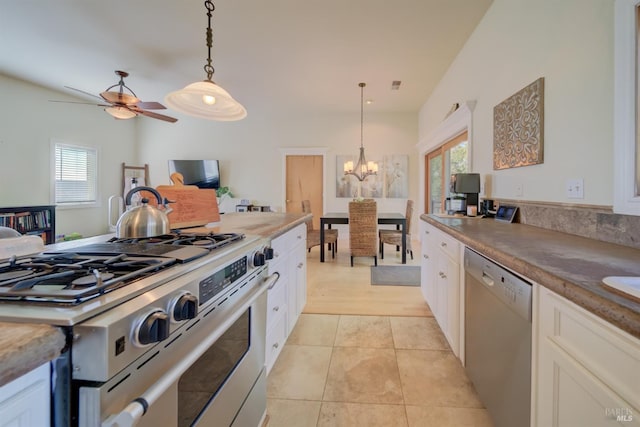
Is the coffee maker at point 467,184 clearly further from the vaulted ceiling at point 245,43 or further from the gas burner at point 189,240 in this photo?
the gas burner at point 189,240

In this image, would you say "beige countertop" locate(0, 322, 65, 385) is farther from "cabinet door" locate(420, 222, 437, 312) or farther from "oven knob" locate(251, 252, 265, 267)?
"cabinet door" locate(420, 222, 437, 312)

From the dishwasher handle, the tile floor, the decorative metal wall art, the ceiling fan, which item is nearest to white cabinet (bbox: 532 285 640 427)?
the dishwasher handle

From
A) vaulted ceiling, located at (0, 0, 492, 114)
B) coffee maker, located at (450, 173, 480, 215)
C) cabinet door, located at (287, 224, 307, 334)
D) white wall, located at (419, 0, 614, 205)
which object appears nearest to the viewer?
white wall, located at (419, 0, 614, 205)

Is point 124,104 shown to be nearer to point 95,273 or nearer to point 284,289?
point 284,289

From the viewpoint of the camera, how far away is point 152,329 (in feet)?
1.83

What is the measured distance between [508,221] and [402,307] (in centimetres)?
119

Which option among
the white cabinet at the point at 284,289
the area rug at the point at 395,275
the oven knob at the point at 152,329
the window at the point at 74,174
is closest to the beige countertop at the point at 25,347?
the oven knob at the point at 152,329

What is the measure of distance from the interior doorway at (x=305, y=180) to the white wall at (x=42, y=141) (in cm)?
378

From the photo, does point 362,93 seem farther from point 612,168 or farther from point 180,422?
point 180,422

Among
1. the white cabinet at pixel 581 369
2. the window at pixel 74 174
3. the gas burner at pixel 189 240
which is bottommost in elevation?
the white cabinet at pixel 581 369

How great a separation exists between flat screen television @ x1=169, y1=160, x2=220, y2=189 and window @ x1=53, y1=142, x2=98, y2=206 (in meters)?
1.61

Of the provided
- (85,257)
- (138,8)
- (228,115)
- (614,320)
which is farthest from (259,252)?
(138,8)

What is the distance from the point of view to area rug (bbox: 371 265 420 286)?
A: 3.38 meters

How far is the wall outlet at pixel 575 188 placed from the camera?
1.51m
